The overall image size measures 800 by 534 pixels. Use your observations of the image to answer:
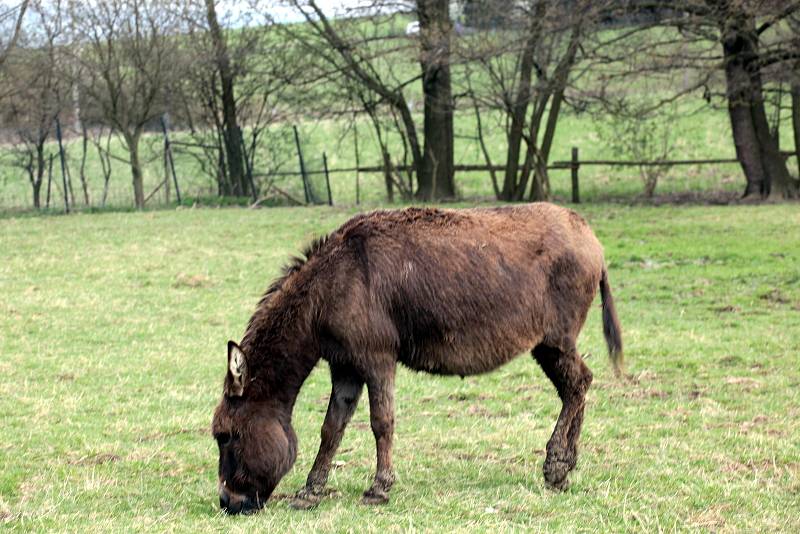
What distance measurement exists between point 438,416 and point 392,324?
103 inches


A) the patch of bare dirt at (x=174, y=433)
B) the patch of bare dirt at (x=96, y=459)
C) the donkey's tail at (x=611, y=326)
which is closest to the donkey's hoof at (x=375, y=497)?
the donkey's tail at (x=611, y=326)

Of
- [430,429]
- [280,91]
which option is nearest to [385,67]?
[280,91]

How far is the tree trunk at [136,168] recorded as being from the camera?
30.2 meters

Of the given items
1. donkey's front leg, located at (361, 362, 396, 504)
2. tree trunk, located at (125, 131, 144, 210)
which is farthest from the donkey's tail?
tree trunk, located at (125, 131, 144, 210)

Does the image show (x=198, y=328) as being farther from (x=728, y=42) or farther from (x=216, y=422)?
(x=728, y=42)

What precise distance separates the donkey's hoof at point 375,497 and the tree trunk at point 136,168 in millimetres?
25524

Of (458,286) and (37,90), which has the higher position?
Result: (37,90)

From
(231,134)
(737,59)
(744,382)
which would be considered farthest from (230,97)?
(744,382)

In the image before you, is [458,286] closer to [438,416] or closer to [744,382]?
[438,416]

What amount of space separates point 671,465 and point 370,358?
2.19 metres

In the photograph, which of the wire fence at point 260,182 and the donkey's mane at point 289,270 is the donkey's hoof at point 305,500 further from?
the wire fence at point 260,182

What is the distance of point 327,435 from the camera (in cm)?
618

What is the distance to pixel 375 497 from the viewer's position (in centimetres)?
593

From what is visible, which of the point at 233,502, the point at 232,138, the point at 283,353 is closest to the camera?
the point at 233,502
